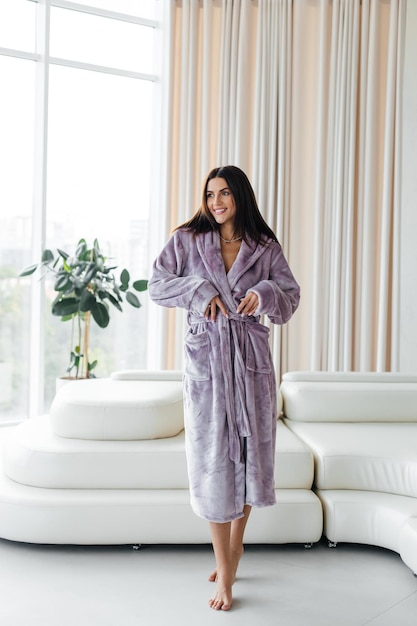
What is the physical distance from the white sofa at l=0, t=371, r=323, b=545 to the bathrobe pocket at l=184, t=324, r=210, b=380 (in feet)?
1.55

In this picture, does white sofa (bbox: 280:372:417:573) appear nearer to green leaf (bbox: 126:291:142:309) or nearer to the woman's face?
the woman's face

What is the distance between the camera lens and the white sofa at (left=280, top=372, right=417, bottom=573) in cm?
249

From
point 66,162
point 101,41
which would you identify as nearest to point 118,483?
point 66,162

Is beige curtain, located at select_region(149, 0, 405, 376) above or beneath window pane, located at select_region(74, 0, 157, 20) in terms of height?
beneath

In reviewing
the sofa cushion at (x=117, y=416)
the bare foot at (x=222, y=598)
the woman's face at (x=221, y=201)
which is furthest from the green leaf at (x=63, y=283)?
the bare foot at (x=222, y=598)

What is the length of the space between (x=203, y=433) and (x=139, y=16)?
405 centimetres

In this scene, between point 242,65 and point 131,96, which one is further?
point 131,96

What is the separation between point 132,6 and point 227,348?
3.91 m

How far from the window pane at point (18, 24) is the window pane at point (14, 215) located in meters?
0.11

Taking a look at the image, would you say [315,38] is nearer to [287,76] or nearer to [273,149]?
[287,76]

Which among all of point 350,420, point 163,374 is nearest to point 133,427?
point 163,374

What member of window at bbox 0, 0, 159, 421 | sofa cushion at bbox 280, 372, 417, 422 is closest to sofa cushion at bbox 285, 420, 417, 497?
sofa cushion at bbox 280, 372, 417, 422

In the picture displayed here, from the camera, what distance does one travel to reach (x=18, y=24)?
4.77m

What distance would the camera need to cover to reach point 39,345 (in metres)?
4.90
